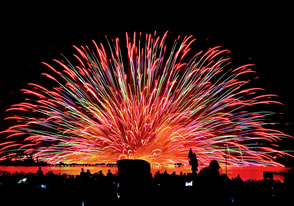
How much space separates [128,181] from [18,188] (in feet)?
12.0

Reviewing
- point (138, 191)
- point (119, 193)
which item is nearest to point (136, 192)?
point (138, 191)

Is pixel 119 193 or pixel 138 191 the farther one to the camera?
pixel 119 193

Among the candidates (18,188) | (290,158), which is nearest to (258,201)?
(18,188)

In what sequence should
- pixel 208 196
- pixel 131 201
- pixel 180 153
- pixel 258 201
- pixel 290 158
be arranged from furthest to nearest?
pixel 290 158 < pixel 180 153 < pixel 258 201 < pixel 131 201 < pixel 208 196

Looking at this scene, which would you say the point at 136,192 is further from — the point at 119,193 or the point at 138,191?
the point at 119,193

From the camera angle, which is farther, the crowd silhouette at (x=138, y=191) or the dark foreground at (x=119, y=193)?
the dark foreground at (x=119, y=193)

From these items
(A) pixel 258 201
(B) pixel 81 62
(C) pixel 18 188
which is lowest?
(A) pixel 258 201

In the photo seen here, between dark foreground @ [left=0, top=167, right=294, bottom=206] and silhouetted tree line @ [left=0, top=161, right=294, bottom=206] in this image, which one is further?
dark foreground @ [left=0, top=167, right=294, bottom=206]

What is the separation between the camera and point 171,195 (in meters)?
9.70

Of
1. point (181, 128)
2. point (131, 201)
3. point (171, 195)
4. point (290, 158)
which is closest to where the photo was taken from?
point (131, 201)

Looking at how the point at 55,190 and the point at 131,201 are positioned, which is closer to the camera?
the point at 131,201

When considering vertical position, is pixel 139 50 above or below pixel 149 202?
above

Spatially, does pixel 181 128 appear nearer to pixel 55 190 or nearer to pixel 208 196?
pixel 55 190

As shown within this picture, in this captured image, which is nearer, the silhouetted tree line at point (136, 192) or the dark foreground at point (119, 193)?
the silhouetted tree line at point (136, 192)
